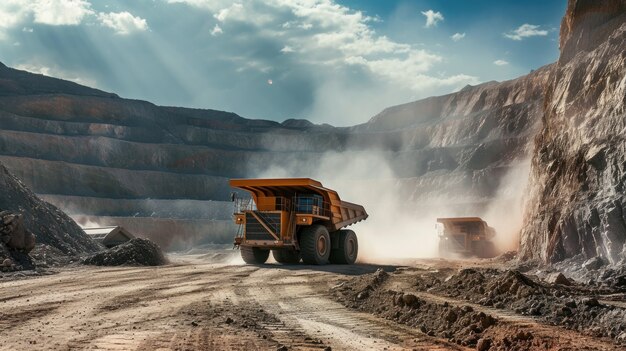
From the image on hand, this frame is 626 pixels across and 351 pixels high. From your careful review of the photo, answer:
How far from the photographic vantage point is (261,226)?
70.2 ft

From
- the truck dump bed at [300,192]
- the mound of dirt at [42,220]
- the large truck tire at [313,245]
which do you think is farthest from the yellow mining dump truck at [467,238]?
the mound of dirt at [42,220]

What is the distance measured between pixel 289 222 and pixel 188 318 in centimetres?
1257

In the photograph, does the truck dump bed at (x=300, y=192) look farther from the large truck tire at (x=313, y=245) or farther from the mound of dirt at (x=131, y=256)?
the mound of dirt at (x=131, y=256)

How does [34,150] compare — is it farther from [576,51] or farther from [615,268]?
[615,268]

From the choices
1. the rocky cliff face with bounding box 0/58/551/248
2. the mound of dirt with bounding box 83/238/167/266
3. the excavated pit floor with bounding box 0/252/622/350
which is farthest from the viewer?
the rocky cliff face with bounding box 0/58/551/248

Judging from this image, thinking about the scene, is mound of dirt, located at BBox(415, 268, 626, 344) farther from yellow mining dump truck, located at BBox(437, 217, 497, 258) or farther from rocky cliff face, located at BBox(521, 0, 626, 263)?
yellow mining dump truck, located at BBox(437, 217, 497, 258)

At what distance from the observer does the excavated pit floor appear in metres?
7.11

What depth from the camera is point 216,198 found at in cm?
8488

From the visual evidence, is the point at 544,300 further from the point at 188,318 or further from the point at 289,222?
the point at 289,222

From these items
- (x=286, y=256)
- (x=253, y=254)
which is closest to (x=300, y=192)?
(x=286, y=256)

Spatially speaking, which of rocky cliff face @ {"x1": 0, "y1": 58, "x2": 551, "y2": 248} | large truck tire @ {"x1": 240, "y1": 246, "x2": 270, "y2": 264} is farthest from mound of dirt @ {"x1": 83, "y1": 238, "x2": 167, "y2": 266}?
rocky cliff face @ {"x1": 0, "y1": 58, "x2": 551, "y2": 248}

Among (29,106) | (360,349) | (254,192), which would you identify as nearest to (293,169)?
(29,106)

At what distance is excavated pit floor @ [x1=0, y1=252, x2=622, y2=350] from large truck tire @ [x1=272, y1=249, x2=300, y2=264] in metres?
7.57

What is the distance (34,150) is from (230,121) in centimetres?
3955
